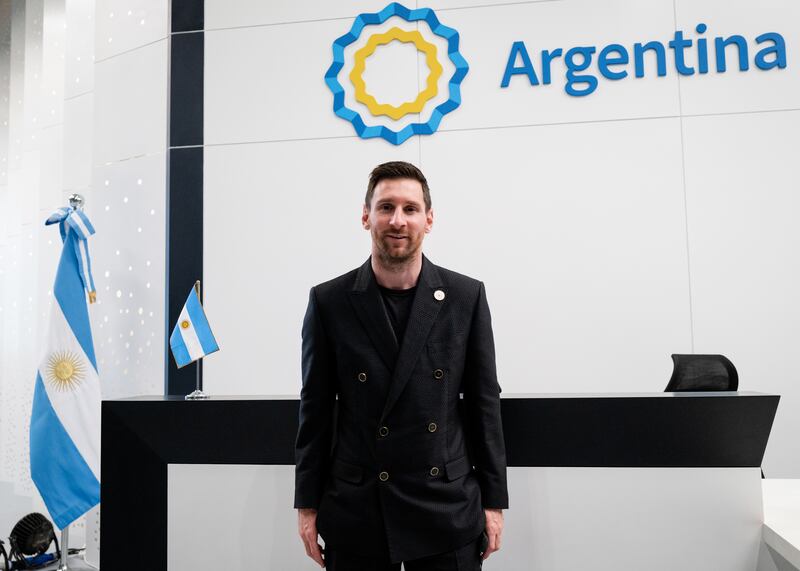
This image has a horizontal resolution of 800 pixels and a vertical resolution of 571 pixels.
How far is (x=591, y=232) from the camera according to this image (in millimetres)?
3914

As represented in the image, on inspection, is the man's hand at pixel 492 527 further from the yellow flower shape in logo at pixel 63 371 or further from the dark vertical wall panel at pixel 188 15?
the dark vertical wall panel at pixel 188 15

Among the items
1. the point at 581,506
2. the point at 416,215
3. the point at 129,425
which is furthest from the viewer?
the point at 129,425

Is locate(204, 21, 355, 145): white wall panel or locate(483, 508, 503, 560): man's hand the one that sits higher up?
locate(204, 21, 355, 145): white wall panel

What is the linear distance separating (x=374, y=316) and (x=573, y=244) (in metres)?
2.57

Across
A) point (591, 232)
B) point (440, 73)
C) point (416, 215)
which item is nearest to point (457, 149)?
point (440, 73)

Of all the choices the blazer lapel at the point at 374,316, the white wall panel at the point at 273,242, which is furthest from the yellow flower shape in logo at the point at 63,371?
the blazer lapel at the point at 374,316

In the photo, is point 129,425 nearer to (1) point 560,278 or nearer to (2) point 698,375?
(2) point 698,375

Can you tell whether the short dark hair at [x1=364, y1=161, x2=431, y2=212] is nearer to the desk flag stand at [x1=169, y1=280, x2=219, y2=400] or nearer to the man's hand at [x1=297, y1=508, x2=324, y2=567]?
the man's hand at [x1=297, y1=508, x2=324, y2=567]

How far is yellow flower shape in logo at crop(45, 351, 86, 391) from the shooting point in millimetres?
3871

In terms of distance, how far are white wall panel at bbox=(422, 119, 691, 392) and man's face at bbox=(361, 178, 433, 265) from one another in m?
2.38

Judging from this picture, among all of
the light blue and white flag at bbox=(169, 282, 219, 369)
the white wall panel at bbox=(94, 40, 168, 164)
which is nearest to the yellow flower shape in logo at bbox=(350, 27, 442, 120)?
the white wall panel at bbox=(94, 40, 168, 164)

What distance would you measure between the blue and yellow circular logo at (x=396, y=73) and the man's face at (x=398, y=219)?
2509 mm

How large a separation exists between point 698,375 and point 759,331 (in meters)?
1.43

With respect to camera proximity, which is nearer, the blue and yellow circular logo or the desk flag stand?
the desk flag stand
